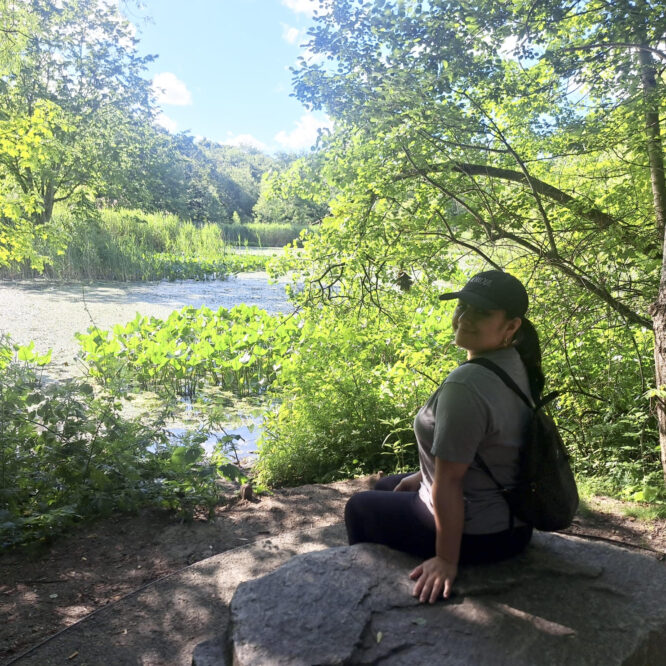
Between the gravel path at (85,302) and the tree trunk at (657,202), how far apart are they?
6.23 meters

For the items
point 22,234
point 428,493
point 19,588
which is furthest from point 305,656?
point 22,234

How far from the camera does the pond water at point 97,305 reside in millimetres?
8000

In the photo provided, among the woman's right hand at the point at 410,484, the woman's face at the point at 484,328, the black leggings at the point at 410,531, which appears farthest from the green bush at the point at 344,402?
the woman's face at the point at 484,328

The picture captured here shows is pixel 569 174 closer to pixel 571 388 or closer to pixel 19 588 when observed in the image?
pixel 571 388

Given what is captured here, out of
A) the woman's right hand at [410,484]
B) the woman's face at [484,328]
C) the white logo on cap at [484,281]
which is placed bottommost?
the woman's right hand at [410,484]

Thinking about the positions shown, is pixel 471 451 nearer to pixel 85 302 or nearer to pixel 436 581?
pixel 436 581

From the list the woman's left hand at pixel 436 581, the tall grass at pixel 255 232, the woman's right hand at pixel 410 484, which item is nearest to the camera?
the woman's left hand at pixel 436 581

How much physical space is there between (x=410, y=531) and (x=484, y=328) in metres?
0.67

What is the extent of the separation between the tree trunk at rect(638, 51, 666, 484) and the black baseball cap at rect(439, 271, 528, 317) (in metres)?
1.57

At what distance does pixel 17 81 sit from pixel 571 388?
15.9 meters

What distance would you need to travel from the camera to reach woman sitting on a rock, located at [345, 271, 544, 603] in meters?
1.44

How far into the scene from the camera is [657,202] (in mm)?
3979

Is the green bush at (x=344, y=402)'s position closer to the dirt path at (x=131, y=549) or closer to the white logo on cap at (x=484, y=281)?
the dirt path at (x=131, y=549)

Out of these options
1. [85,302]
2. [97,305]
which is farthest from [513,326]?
[97,305]
